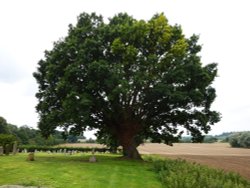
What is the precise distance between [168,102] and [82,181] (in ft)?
67.9

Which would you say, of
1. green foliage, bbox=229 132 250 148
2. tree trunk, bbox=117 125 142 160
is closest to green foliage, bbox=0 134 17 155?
tree trunk, bbox=117 125 142 160

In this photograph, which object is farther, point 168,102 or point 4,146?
point 4,146

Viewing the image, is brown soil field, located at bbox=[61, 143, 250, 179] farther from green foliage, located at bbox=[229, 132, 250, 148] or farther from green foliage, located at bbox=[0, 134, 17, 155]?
green foliage, located at bbox=[0, 134, 17, 155]

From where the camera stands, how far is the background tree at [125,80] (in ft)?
136

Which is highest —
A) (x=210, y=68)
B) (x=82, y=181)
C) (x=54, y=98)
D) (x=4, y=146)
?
(x=210, y=68)

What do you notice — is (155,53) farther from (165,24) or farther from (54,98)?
(54,98)

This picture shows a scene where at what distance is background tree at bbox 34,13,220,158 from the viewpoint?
136 feet

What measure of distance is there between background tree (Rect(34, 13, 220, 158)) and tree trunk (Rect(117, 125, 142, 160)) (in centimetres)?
12

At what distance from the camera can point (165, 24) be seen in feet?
146

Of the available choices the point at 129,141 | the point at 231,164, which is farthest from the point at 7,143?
the point at 231,164

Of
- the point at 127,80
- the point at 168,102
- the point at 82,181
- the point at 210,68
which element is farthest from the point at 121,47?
the point at 82,181

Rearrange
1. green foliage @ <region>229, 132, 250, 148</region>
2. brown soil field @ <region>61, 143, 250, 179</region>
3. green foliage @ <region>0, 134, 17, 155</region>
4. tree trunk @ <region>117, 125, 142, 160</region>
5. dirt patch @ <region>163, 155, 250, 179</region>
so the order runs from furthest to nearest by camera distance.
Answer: green foliage @ <region>229, 132, 250, 148</region>, green foliage @ <region>0, 134, 17, 155</region>, tree trunk @ <region>117, 125, 142, 160</region>, brown soil field @ <region>61, 143, 250, 179</region>, dirt patch @ <region>163, 155, 250, 179</region>

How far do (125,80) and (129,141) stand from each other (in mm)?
9391

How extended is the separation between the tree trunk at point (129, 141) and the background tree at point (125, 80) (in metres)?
0.12
